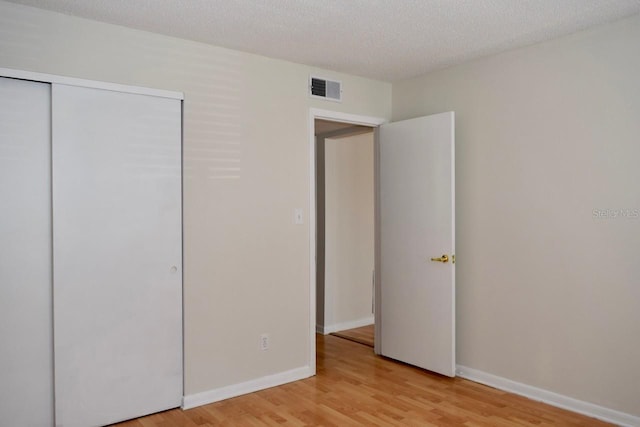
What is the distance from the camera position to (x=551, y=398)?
3277 mm

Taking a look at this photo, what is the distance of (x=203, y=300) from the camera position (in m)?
3.34

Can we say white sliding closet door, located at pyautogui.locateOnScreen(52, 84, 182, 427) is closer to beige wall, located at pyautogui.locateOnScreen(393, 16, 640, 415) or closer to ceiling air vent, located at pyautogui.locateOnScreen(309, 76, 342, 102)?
ceiling air vent, located at pyautogui.locateOnScreen(309, 76, 342, 102)

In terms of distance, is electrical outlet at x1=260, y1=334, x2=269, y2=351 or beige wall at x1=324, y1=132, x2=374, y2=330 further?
beige wall at x1=324, y1=132, x2=374, y2=330

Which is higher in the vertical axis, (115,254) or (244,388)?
(115,254)

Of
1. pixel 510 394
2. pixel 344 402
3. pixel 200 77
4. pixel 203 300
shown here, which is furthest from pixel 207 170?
pixel 510 394

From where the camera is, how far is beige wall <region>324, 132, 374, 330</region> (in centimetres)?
543

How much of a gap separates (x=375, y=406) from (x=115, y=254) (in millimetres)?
1898

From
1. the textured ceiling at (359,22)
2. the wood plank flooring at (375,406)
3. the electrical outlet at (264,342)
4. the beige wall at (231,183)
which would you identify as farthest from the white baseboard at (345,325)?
the textured ceiling at (359,22)

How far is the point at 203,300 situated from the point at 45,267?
0.97 meters

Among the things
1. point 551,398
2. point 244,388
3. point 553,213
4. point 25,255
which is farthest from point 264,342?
point 553,213

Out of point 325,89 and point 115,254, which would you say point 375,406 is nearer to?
point 115,254

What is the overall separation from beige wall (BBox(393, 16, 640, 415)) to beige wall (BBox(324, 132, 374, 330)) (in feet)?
5.72

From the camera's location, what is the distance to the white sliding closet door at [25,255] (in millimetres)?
2699

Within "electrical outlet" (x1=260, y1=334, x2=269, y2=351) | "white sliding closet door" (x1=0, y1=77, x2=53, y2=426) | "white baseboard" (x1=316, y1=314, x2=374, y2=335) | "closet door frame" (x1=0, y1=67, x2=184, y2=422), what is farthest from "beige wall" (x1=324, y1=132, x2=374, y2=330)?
"white sliding closet door" (x1=0, y1=77, x2=53, y2=426)
